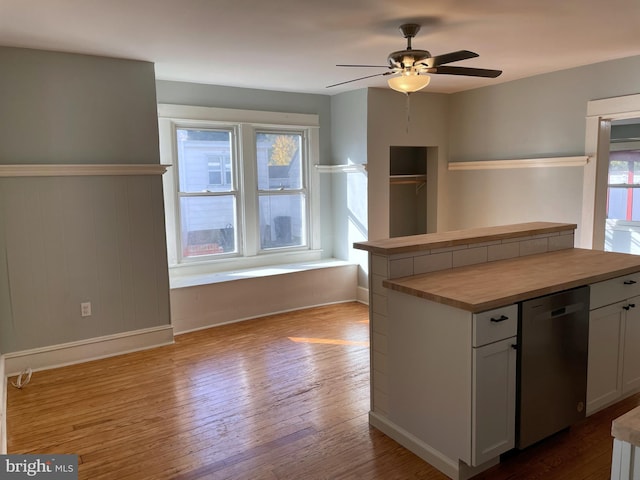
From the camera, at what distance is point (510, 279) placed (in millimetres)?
2406

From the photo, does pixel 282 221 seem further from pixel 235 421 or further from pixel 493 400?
pixel 493 400

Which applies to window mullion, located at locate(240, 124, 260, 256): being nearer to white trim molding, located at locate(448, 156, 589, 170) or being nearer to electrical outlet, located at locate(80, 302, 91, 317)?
electrical outlet, located at locate(80, 302, 91, 317)

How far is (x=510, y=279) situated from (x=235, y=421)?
179 centimetres

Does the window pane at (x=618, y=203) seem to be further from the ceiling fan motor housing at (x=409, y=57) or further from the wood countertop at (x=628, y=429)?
the wood countertop at (x=628, y=429)

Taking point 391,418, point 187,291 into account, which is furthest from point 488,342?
point 187,291

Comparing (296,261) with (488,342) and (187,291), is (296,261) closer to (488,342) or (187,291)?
(187,291)

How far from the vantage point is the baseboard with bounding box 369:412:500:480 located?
7.23ft

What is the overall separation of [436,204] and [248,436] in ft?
12.9

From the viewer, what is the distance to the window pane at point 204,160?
4.78 m

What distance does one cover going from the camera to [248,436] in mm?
2633

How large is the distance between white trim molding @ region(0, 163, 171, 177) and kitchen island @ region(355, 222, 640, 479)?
2.15 meters

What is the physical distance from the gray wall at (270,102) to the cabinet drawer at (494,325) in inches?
146

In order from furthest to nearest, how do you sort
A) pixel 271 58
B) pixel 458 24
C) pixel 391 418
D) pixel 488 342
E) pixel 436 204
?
1. pixel 436 204
2. pixel 271 58
3. pixel 458 24
4. pixel 391 418
5. pixel 488 342

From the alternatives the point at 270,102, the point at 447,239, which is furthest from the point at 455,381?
the point at 270,102
